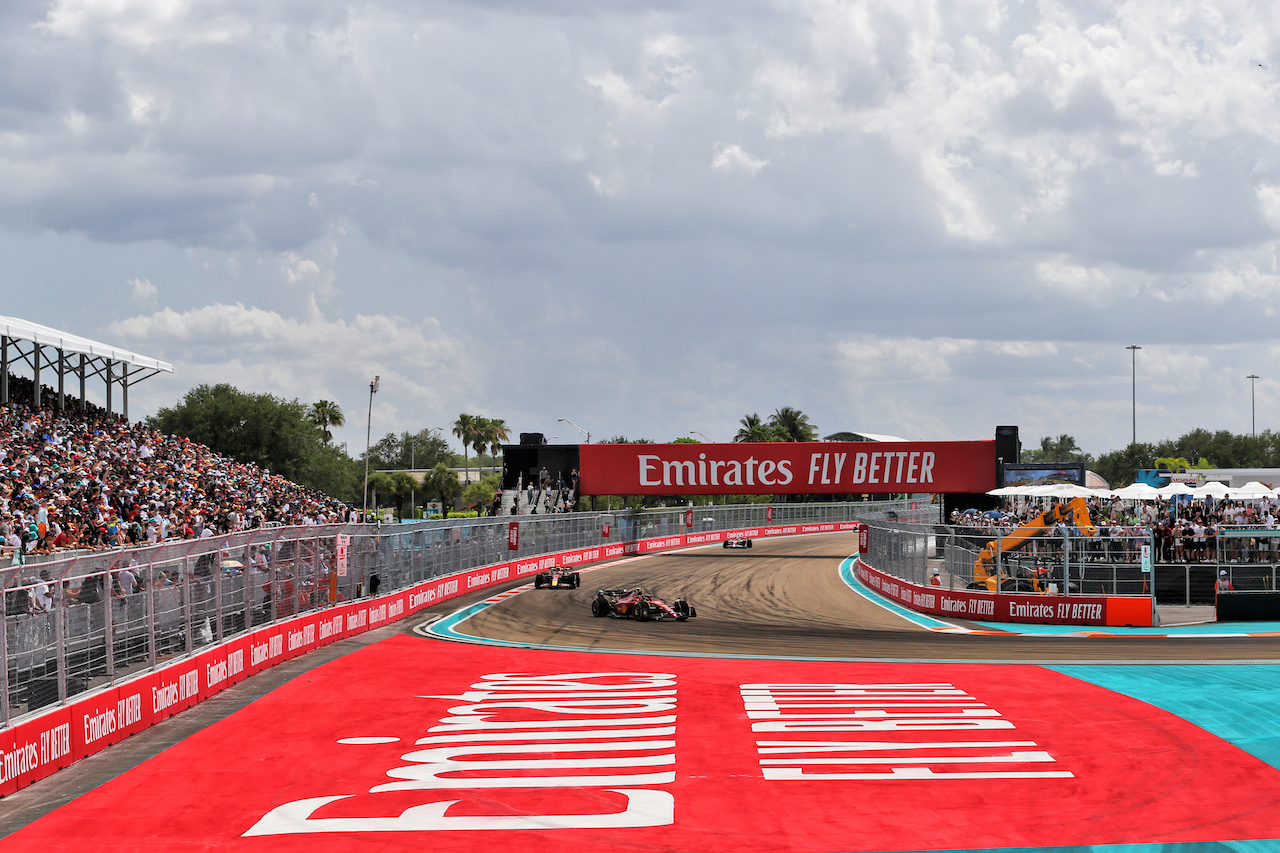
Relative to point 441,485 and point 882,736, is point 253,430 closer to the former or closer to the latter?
point 441,485

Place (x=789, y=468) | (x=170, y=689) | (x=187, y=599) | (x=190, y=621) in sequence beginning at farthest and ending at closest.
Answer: (x=789, y=468), (x=190, y=621), (x=187, y=599), (x=170, y=689)

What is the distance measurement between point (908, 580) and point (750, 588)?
21.4 feet

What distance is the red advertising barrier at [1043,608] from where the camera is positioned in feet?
89.4

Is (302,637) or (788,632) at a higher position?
(302,637)

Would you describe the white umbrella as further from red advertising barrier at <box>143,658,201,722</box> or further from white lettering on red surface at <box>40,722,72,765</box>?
white lettering on red surface at <box>40,722,72,765</box>

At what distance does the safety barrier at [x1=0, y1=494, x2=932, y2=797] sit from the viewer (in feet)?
40.3

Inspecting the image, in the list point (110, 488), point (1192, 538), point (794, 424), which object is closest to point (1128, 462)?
point (794, 424)

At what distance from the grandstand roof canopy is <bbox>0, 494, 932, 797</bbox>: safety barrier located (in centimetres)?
1749

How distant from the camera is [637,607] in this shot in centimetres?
2823

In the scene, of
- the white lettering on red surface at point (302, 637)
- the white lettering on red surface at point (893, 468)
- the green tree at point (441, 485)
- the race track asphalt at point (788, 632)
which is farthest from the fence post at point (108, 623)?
the green tree at point (441, 485)

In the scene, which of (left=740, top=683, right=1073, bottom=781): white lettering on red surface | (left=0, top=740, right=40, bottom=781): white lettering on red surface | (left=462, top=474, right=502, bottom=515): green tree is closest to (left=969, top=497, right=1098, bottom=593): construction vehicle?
(left=740, top=683, right=1073, bottom=781): white lettering on red surface

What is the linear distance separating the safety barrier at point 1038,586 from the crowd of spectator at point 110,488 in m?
21.0

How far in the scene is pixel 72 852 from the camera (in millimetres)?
9773

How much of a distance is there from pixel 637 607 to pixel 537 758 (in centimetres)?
1530
